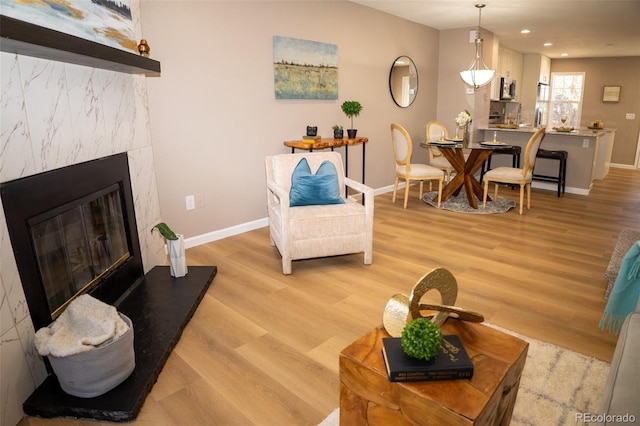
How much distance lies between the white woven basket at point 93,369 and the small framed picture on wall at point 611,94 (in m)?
10.8

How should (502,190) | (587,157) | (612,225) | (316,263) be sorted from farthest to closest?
(502,190) → (587,157) → (612,225) → (316,263)

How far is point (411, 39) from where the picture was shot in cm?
575

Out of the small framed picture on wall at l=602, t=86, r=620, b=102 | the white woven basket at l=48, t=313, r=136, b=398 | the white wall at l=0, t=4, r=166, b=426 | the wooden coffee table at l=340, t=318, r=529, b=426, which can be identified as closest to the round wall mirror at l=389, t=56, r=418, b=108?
the white wall at l=0, t=4, r=166, b=426

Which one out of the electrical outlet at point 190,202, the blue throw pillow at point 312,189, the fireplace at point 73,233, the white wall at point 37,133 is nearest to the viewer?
the white wall at point 37,133

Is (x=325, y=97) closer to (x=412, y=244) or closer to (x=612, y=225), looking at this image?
(x=412, y=244)

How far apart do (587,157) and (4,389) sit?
253 inches

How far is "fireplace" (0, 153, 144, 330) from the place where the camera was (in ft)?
5.50

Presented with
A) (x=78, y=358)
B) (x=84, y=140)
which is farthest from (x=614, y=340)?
(x=84, y=140)

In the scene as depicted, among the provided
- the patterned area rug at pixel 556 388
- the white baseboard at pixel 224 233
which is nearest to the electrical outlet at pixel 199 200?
the white baseboard at pixel 224 233

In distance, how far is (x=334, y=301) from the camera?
2.57 metres

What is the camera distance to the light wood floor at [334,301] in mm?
1735

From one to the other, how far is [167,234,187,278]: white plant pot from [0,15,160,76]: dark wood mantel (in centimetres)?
114

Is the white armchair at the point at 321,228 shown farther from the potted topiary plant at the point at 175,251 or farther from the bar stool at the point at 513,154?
the bar stool at the point at 513,154

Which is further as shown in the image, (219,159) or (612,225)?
(612,225)
